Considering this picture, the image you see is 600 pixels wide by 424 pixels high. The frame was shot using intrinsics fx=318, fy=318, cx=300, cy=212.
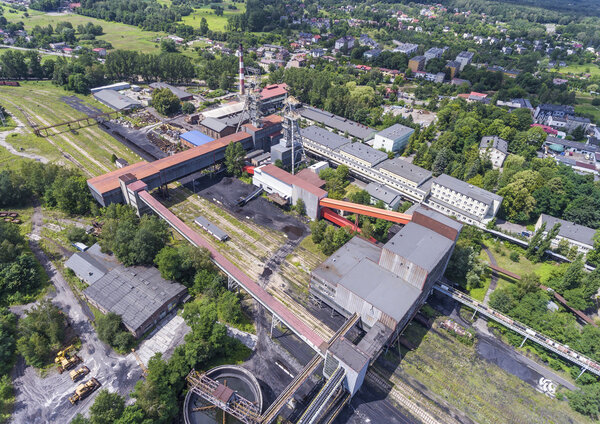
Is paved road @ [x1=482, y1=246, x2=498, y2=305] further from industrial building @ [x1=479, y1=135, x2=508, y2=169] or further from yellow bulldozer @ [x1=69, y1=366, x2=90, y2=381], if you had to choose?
yellow bulldozer @ [x1=69, y1=366, x2=90, y2=381]

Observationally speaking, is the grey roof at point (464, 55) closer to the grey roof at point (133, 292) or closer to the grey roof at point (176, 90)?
the grey roof at point (176, 90)

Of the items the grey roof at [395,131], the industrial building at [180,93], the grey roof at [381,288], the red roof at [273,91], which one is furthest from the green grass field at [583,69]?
the grey roof at [381,288]

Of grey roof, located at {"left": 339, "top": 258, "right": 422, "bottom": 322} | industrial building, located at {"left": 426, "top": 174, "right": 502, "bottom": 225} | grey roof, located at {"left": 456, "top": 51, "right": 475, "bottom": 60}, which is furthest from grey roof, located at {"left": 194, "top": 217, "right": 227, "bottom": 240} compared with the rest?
grey roof, located at {"left": 456, "top": 51, "right": 475, "bottom": 60}

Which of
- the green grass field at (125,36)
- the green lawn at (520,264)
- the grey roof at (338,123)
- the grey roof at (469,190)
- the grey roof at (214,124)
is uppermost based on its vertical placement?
the green grass field at (125,36)

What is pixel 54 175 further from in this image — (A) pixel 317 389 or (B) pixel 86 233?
(A) pixel 317 389

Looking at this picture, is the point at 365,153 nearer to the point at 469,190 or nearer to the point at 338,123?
the point at 338,123

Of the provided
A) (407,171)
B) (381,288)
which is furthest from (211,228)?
(407,171)

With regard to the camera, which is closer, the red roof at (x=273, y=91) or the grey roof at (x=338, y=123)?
the grey roof at (x=338, y=123)
